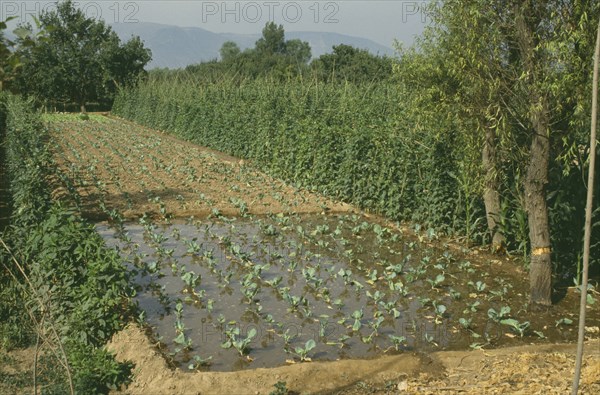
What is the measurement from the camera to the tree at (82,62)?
51344 mm

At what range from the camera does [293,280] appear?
29.3 feet

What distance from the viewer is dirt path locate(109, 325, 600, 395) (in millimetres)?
5402

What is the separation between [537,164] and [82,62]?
5104 centimetres

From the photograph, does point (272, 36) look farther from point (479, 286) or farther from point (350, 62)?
point (479, 286)

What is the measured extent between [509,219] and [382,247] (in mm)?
2012

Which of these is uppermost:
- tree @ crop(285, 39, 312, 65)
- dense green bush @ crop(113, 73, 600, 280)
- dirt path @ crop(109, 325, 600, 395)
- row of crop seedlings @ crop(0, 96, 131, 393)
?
tree @ crop(285, 39, 312, 65)

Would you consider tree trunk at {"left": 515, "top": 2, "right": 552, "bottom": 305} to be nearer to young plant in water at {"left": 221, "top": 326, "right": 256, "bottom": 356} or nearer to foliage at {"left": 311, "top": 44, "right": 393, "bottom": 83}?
young plant in water at {"left": 221, "top": 326, "right": 256, "bottom": 356}

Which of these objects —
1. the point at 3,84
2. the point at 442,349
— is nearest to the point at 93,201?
the point at 442,349

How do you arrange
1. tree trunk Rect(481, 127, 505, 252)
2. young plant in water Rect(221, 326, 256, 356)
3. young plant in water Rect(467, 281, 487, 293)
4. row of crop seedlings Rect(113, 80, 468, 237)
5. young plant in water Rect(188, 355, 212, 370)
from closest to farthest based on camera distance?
1. young plant in water Rect(188, 355, 212, 370)
2. young plant in water Rect(221, 326, 256, 356)
3. young plant in water Rect(467, 281, 487, 293)
4. tree trunk Rect(481, 127, 505, 252)
5. row of crop seedlings Rect(113, 80, 468, 237)

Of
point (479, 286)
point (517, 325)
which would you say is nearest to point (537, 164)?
point (479, 286)

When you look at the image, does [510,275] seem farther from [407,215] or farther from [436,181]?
[407,215]

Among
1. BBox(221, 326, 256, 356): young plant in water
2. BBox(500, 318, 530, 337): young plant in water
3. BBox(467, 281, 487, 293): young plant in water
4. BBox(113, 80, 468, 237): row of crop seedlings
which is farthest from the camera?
BBox(113, 80, 468, 237): row of crop seedlings

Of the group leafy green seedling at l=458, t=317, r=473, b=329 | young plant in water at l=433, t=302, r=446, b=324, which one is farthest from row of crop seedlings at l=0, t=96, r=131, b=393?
leafy green seedling at l=458, t=317, r=473, b=329

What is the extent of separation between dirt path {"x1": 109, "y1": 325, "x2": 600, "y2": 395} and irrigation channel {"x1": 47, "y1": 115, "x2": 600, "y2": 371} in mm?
428
